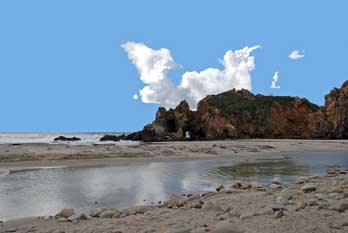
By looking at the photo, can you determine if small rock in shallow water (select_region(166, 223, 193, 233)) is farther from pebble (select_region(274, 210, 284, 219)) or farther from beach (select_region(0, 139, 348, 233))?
pebble (select_region(274, 210, 284, 219))

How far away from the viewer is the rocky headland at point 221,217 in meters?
5.87

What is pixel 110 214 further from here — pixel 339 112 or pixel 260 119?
pixel 339 112

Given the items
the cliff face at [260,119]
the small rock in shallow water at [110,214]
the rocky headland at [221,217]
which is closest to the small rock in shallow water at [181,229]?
the rocky headland at [221,217]

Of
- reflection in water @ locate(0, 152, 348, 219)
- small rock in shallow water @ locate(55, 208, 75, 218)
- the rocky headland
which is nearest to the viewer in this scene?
the rocky headland

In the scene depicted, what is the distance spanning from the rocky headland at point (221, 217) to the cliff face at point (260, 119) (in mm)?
58509

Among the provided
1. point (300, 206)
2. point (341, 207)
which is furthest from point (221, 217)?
point (341, 207)

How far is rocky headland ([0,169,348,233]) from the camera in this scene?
5.87 meters

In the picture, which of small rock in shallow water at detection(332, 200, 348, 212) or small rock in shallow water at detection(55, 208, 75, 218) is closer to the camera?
small rock in shallow water at detection(332, 200, 348, 212)

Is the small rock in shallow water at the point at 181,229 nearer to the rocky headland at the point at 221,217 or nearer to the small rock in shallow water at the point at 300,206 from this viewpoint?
the rocky headland at the point at 221,217

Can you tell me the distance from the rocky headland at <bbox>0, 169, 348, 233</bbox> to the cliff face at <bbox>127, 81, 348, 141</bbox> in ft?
192

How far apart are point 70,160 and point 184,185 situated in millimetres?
12697

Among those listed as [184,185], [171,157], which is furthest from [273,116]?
[184,185]

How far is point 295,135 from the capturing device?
73.6 m

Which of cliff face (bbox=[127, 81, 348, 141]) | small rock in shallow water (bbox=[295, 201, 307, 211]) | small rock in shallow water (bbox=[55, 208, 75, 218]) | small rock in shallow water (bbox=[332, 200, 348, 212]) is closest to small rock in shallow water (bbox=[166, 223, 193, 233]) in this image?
small rock in shallow water (bbox=[295, 201, 307, 211])
